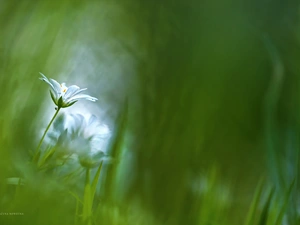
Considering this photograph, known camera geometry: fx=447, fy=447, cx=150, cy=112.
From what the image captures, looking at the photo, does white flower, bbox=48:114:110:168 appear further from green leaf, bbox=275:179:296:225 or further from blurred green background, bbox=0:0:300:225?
green leaf, bbox=275:179:296:225

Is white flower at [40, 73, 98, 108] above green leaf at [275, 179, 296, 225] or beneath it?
above

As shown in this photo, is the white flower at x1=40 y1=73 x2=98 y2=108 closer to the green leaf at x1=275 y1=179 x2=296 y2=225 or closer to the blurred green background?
the blurred green background

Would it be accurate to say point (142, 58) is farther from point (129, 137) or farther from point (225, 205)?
point (225, 205)

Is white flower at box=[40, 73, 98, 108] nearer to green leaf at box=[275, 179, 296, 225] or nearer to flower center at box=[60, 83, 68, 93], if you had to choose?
flower center at box=[60, 83, 68, 93]

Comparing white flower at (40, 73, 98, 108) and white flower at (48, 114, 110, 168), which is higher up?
white flower at (40, 73, 98, 108)

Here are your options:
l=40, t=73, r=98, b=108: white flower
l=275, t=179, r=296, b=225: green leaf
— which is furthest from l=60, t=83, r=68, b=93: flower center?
l=275, t=179, r=296, b=225: green leaf

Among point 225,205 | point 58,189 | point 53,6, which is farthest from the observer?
point 53,6

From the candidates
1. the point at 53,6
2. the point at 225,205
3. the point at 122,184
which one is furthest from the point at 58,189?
the point at 53,6

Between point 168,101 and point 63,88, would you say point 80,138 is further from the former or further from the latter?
point 168,101

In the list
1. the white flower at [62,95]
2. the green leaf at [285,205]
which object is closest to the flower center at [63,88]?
the white flower at [62,95]
